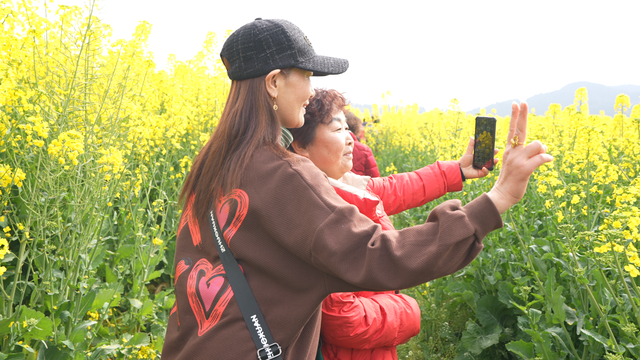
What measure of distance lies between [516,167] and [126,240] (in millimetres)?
3380

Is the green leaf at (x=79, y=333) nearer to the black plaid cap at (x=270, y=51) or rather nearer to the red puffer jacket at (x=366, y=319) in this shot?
the red puffer jacket at (x=366, y=319)

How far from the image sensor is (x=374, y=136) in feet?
40.3

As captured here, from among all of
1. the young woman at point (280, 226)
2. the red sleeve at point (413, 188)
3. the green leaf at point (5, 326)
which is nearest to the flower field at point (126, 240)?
the green leaf at point (5, 326)

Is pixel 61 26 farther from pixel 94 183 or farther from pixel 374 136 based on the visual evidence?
pixel 374 136

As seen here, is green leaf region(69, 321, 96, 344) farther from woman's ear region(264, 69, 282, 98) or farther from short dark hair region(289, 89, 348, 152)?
woman's ear region(264, 69, 282, 98)

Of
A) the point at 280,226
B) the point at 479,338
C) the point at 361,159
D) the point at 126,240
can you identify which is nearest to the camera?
the point at 280,226

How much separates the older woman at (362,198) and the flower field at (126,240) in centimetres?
46

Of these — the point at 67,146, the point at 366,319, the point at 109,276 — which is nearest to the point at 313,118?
the point at 366,319

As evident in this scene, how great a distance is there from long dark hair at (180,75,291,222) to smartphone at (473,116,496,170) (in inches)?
35.0

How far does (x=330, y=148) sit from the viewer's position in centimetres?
186

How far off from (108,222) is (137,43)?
1.42 m

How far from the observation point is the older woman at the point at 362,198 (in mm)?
1563

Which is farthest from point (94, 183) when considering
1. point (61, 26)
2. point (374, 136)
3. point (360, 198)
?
point (374, 136)

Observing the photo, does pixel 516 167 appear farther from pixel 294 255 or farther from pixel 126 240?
pixel 126 240
